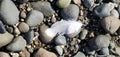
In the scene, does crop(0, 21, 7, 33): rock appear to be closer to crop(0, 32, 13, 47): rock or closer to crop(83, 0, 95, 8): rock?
crop(0, 32, 13, 47): rock

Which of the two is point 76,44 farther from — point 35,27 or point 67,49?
point 35,27

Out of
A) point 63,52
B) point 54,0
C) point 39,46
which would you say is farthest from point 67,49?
point 54,0

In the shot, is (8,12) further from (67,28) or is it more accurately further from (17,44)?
(67,28)

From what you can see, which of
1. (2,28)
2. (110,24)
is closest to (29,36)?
(2,28)

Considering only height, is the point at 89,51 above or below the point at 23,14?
below

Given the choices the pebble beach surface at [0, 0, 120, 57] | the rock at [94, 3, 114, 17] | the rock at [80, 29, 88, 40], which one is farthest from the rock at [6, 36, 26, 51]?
the rock at [94, 3, 114, 17]
